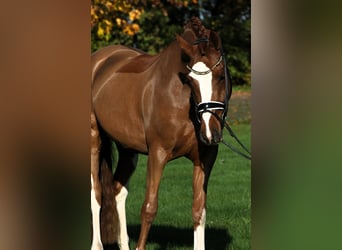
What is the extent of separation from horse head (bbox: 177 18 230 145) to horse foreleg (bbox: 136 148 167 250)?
528 mm

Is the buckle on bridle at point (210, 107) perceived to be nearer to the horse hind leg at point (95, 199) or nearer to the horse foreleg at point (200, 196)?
the horse foreleg at point (200, 196)

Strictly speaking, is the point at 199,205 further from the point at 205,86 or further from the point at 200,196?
the point at 205,86

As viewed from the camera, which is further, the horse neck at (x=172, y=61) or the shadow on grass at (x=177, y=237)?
the shadow on grass at (x=177, y=237)

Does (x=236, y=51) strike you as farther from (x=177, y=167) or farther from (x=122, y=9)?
(x=177, y=167)

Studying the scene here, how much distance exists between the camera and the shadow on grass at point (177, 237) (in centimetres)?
564

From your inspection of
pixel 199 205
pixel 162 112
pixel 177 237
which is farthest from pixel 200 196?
pixel 177 237

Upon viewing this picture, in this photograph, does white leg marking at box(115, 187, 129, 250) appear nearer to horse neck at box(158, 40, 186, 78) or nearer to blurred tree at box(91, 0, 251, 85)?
horse neck at box(158, 40, 186, 78)

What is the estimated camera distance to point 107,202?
5.53m

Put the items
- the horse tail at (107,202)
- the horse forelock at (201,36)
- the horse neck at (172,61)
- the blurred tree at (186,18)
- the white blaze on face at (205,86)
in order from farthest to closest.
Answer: the blurred tree at (186,18)
the horse tail at (107,202)
the horse neck at (172,61)
the horse forelock at (201,36)
the white blaze on face at (205,86)

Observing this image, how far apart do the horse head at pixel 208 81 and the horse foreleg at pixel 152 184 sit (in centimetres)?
53

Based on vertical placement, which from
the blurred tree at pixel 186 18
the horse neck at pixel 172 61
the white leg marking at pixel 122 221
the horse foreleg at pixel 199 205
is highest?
the horse neck at pixel 172 61
